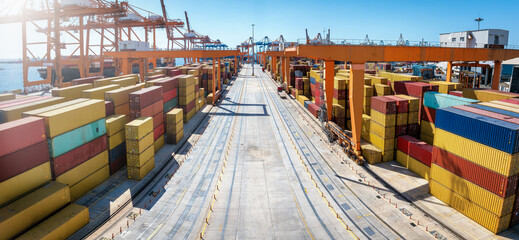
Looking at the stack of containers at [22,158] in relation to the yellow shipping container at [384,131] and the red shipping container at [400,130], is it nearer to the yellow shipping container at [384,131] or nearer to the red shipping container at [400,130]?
the yellow shipping container at [384,131]

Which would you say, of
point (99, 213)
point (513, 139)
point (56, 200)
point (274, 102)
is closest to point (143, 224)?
point (99, 213)

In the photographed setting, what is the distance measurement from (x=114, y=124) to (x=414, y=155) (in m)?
25.7

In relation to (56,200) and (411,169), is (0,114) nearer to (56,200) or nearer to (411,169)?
(56,200)

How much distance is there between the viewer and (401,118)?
26.3 metres

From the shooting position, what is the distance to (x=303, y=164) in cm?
2706

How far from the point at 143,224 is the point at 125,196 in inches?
159

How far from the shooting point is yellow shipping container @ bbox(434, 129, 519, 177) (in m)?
15.8

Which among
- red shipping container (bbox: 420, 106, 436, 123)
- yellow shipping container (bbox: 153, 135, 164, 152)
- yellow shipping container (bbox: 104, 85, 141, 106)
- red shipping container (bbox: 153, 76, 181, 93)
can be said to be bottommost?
yellow shipping container (bbox: 153, 135, 164, 152)

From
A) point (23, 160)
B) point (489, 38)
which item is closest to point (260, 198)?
point (23, 160)

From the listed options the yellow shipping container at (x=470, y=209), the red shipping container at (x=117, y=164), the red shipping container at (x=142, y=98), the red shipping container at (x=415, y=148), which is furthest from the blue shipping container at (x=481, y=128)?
the red shipping container at (x=117, y=164)

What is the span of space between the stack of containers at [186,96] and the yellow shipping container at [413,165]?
27743mm

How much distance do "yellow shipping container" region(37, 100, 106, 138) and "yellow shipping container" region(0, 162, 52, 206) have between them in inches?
86.6

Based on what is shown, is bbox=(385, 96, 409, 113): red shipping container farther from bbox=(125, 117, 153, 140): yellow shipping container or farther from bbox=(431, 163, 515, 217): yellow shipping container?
bbox=(125, 117, 153, 140): yellow shipping container

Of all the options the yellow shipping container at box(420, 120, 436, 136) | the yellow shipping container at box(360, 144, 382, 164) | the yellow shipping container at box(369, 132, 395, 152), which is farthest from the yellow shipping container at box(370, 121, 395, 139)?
the yellow shipping container at box(420, 120, 436, 136)
